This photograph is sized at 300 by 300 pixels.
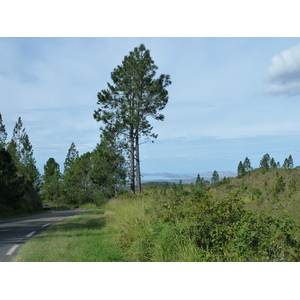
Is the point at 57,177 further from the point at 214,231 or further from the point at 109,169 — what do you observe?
the point at 214,231

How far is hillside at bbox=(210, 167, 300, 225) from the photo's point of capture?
7578 mm

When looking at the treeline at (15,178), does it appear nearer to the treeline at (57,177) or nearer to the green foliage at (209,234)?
the treeline at (57,177)

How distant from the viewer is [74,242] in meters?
9.83

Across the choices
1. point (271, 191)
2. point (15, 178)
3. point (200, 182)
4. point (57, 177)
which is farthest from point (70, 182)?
point (271, 191)

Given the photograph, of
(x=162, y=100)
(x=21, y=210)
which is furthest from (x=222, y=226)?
(x=21, y=210)

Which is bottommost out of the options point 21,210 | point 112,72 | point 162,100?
point 21,210

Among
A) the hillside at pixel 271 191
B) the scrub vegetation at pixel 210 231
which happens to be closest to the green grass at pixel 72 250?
the scrub vegetation at pixel 210 231

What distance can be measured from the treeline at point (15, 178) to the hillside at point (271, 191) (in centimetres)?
2600

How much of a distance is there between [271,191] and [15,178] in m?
31.1

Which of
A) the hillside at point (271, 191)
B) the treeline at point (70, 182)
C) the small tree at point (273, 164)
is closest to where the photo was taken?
the hillside at point (271, 191)

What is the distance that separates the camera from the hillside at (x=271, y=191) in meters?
7.58

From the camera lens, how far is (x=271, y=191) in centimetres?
849

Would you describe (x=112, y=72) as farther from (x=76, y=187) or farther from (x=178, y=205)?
(x=76, y=187)

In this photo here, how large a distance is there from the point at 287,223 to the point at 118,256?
4.04 metres
